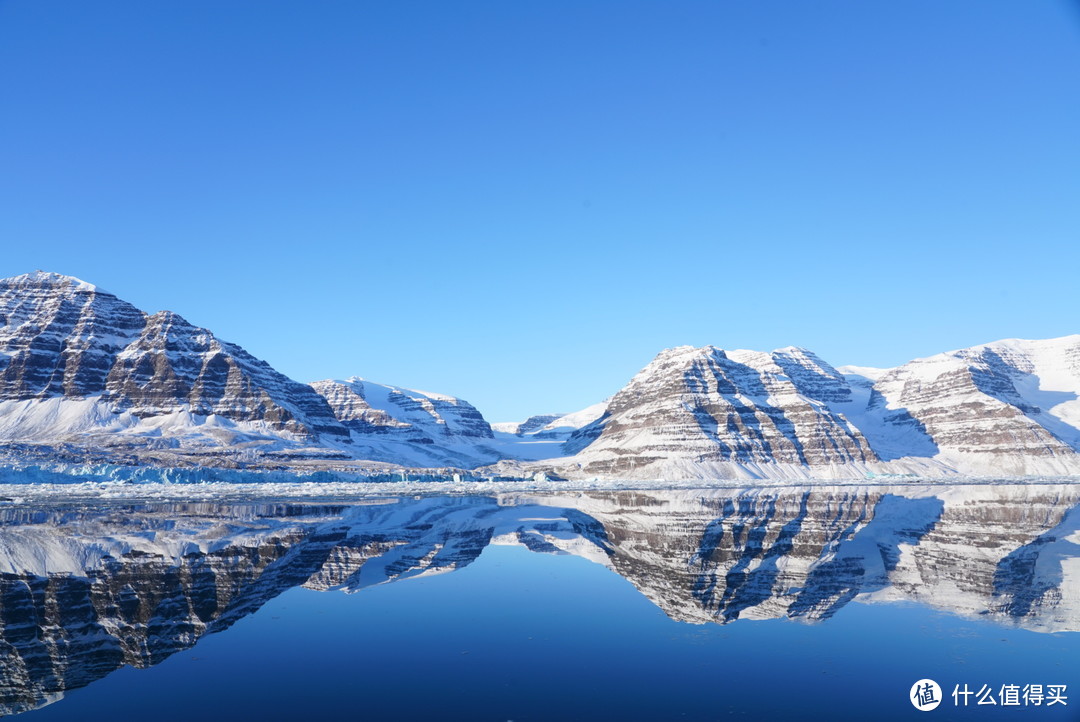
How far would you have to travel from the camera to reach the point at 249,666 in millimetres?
17594

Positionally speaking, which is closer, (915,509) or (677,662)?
(677,662)

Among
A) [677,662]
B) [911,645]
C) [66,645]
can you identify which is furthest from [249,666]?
[911,645]

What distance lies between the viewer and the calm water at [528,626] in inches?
602

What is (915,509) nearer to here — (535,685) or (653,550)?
(653,550)

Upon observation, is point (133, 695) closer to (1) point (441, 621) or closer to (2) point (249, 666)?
(2) point (249, 666)

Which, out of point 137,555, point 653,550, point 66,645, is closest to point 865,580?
point 653,550

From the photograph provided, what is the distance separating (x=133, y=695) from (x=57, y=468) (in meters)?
132

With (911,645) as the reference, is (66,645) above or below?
below

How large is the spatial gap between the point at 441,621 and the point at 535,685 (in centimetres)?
735

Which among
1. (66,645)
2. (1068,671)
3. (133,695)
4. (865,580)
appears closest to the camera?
(133,695)

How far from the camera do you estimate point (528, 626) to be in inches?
885

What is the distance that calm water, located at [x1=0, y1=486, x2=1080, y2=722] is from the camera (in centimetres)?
1530

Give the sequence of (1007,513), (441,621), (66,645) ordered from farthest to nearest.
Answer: (1007,513) < (441,621) < (66,645)

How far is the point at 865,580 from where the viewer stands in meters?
29.1
